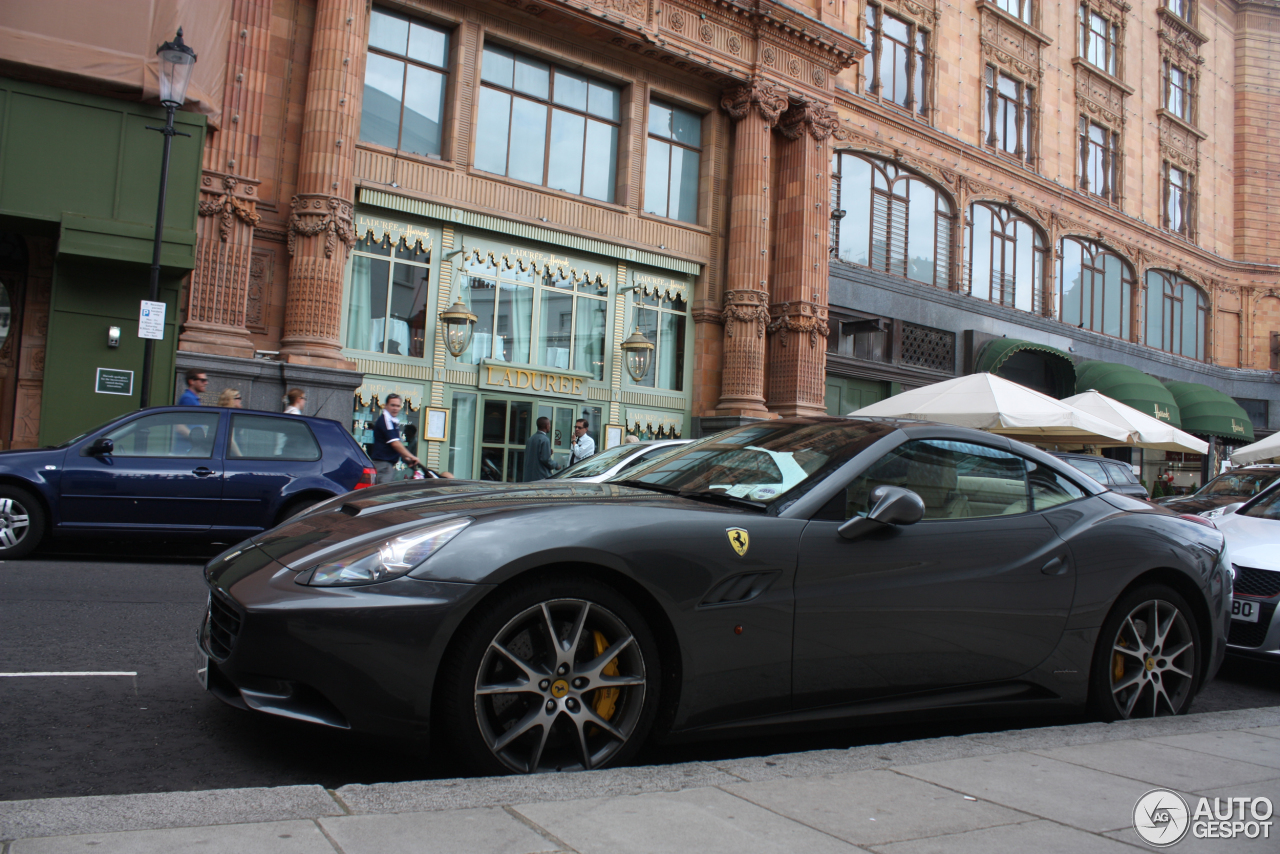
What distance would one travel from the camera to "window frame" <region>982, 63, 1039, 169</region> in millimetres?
26234

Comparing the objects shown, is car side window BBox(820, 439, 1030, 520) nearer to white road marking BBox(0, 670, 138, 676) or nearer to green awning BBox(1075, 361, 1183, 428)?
white road marking BBox(0, 670, 138, 676)

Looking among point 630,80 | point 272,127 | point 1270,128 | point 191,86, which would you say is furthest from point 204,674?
point 1270,128

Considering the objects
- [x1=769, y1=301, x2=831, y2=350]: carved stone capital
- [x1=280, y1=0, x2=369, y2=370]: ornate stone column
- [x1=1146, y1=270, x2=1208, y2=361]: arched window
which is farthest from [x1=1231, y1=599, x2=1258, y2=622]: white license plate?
[x1=1146, y1=270, x2=1208, y2=361]: arched window

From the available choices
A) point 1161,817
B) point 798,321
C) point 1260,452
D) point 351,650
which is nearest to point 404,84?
point 798,321

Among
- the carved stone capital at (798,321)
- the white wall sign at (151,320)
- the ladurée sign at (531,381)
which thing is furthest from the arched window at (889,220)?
the white wall sign at (151,320)

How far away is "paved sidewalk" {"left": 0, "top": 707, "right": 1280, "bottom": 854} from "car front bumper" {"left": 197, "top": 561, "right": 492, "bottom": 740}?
313mm

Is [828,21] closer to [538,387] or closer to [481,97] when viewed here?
[481,97]

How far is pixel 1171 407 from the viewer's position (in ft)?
94.0

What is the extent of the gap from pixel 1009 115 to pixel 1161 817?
91.3ft

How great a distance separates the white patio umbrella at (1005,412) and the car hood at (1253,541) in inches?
220

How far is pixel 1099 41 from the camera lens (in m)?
30.6

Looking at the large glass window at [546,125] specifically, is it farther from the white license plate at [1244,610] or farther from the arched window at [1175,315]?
the arched window at [1175,315]

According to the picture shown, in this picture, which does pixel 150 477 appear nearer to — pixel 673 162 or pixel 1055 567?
pixel 1055 567
